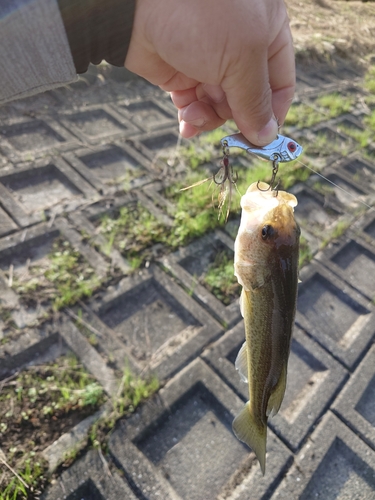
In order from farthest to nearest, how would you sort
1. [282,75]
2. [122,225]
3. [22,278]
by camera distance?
[122,225] → [22,278] → [282,75]

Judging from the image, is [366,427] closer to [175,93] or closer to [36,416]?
[36,416]

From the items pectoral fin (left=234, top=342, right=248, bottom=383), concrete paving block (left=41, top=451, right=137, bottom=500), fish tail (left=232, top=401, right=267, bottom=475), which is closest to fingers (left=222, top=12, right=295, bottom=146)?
pectoral fin (left=234, top=342, right=248, bottom=383)

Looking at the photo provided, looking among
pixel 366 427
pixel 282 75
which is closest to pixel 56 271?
pixel 282 75

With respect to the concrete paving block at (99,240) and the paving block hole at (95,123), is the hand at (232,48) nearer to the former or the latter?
the concrete paving block at (99,240)

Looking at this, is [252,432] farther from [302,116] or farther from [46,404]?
[302,116]

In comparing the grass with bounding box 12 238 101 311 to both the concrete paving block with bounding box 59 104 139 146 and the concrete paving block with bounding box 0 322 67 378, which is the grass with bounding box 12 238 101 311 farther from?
the concrete paving block with bounding box 59 104 139 146
